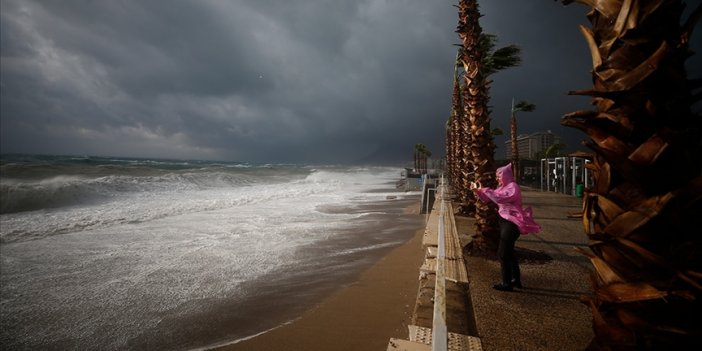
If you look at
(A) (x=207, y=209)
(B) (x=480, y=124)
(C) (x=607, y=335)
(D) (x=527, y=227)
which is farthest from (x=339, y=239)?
(A) (x=207, y=209)

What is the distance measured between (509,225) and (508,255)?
38cm

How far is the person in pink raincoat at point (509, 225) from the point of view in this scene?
369cm

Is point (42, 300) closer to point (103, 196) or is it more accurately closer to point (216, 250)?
point (216, 250)

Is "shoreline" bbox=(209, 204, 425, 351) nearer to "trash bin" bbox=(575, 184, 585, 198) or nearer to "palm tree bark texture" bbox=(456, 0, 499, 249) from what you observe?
"palm tree bark texture" bbox=(456, 0, 499, 249)

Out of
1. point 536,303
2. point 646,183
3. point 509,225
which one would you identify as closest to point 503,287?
point 536,303

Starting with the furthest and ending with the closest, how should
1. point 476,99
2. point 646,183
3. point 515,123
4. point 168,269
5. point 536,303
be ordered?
point 515,123
point 476,99
point 168,269
point 536,303
point 646,183

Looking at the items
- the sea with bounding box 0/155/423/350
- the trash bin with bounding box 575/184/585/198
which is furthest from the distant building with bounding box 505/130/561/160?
the sea with bounding box 0/155/423/350

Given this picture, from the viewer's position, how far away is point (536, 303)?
332cm

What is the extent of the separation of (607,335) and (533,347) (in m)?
1.23

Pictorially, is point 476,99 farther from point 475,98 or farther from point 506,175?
point 506,175

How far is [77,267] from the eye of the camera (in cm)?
579

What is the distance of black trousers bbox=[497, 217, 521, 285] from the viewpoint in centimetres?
368

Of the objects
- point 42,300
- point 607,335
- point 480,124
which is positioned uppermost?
point 480,124

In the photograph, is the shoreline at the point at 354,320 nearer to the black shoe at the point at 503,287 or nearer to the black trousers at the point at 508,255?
the black shoe at the point at 503,287
